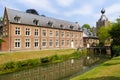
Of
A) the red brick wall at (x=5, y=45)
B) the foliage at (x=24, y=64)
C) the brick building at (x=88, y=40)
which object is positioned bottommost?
the foliage at (x=24, y=64)

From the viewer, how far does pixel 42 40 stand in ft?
142

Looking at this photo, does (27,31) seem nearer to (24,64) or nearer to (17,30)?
(17,30)

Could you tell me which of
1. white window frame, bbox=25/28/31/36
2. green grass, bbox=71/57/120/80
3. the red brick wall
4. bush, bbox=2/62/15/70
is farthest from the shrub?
white window frame, bbox=25/28/31/36

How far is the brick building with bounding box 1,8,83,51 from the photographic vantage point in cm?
3712

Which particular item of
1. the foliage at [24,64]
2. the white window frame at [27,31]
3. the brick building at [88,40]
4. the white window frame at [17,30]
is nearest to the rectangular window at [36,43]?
the white window frame at [27,31]

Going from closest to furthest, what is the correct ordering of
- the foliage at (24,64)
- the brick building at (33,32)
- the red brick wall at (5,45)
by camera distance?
the foliage at (24,64) → the red brick wall at (5,45) → the brick building at (33,32)

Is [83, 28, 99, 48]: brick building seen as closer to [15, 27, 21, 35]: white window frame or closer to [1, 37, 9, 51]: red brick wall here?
[15, 27, 21, 35]: white window frame

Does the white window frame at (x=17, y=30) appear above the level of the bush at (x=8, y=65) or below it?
above

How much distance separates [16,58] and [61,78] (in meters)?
11.6

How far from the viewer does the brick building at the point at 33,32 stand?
37125 mm

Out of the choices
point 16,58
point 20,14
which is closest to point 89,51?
point 20,14

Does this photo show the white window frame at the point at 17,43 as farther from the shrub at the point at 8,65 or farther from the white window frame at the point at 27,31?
the shrub at the point at 8,65

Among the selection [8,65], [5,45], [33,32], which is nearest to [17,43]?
[5,45]

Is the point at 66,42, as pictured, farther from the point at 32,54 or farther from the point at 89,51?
the point at 32,54
